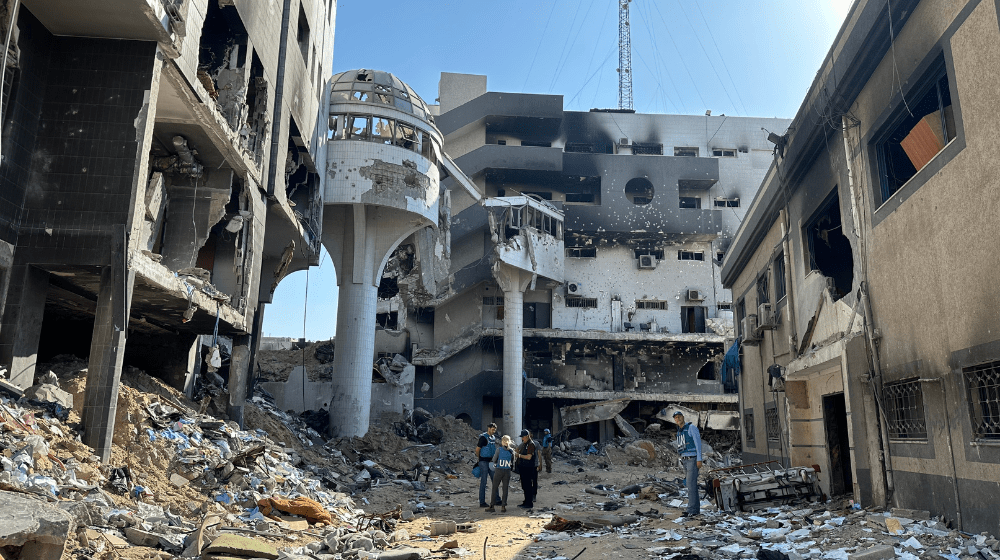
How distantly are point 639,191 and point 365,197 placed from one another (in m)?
22.5

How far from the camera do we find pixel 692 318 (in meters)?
39.0

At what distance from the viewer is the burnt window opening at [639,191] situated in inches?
1596

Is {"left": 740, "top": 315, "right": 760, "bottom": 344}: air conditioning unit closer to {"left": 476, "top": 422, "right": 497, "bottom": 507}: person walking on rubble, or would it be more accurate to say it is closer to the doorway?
the doorway

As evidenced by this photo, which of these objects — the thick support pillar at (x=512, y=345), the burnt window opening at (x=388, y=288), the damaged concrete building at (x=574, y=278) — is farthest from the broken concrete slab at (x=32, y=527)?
the burnt window opening at (x=388, y=288)

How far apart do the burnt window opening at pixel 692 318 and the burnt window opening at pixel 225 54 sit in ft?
97.9

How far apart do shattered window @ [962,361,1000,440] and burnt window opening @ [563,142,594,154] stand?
36.7 m

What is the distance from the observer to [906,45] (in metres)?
8.09

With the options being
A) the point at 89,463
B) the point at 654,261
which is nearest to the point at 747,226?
the point at 89,463

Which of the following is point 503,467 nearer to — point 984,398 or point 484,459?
point 484,459

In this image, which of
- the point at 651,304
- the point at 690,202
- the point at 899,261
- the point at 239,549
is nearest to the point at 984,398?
the point at 899,261

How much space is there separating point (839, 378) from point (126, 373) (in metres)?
13.4

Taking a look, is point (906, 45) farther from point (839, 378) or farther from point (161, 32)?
point (161, 32)

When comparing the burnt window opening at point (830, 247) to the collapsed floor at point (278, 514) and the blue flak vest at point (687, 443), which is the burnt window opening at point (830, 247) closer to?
the blue flak vest at point (687, 443)

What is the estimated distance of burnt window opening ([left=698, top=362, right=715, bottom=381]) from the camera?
3962 centimetres
